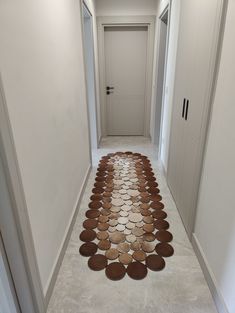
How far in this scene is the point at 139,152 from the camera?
3775mm

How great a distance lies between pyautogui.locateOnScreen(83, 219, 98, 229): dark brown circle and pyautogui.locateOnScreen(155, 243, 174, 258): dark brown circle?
23.8 inches

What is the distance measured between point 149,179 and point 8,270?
6.61 ft

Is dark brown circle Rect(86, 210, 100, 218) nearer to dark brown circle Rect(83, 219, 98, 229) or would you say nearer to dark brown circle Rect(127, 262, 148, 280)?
dark brown circle Rect(83, 219, 98, 229)

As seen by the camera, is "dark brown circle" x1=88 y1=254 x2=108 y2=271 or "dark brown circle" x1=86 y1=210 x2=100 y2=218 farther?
"dark brown circle" x1=86 y1=210 x2=100 y2=218

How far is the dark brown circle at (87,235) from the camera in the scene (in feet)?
6.24

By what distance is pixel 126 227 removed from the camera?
6.69ft

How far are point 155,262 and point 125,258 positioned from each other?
227 millimetres

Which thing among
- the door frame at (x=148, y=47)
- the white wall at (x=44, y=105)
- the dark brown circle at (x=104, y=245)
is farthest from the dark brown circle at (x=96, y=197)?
the door frame at (x=148, y=47)

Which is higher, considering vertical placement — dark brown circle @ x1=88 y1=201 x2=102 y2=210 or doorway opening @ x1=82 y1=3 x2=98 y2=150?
doorway opening @ x1=82 y1=3 x2=98 y2=150

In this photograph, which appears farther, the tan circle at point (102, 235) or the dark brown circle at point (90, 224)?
the dark brown circle at point (90, 224)

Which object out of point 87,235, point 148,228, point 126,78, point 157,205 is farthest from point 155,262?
point 126,78

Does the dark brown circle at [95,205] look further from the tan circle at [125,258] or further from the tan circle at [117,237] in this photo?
the tan circle at [125,258]

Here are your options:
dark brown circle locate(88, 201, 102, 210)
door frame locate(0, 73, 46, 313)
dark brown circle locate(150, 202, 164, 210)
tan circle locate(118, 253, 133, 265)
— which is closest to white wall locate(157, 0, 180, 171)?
dark brown circle locate(150, 202, 164, 210)

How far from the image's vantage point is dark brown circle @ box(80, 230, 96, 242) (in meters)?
1.90
